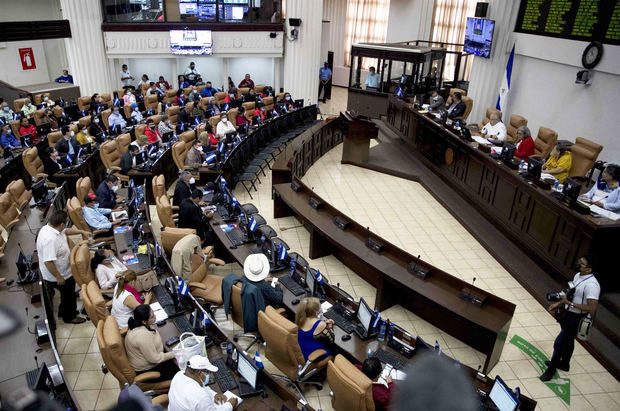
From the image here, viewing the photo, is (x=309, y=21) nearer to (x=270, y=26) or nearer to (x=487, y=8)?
(x=270, y=26)

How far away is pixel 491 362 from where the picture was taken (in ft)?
18.9

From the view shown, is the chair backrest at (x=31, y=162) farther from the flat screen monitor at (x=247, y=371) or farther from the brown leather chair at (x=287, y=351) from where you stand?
the flat screen monitor at (x=247, y=371)

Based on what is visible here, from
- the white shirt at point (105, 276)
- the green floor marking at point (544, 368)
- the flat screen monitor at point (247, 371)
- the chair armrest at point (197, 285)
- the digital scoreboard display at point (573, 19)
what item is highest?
the digital scoreboard display at point (573, 19)

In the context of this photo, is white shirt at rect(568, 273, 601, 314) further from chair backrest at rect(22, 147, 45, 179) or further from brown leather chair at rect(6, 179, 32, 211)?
chair backrest at rect(22, 147, 45, 179)

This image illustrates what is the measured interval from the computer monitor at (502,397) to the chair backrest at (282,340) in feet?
6.53

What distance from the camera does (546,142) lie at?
33.2 ft

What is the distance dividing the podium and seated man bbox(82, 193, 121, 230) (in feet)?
23.0

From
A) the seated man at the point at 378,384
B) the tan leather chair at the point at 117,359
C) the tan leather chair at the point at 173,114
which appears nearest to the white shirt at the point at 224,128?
the tan leather chair at the point at 173,114

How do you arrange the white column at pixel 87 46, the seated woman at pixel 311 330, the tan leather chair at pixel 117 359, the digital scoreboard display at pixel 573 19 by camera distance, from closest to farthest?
the tan leather chair at pixel 117 359
the seated woman at pixel 311 330
the digital scoreboard display at pixel 573 19
the white column at pixel 87 46

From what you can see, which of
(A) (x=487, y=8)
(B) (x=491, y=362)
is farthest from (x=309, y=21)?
(B) (x=491, y=362)

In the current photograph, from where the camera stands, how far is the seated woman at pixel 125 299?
525cm

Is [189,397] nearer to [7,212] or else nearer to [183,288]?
[183,288]

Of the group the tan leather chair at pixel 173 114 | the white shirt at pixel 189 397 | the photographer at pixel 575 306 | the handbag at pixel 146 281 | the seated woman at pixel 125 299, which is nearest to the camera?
the white shirt at pixel 189 397

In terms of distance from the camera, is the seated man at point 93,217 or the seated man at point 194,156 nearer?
the seated man at point 93,217
